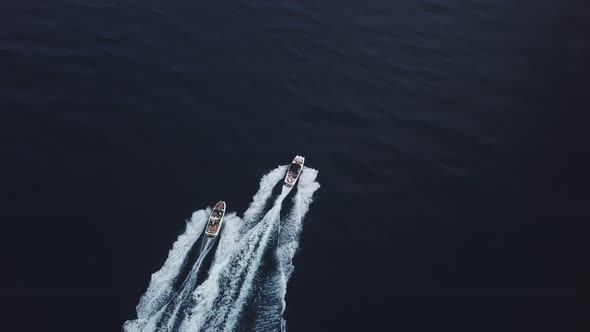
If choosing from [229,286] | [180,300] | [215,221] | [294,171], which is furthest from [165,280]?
[294,171]

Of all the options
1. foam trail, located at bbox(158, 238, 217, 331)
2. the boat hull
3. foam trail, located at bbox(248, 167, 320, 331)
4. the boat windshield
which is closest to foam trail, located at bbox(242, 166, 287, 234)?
the boat windshield

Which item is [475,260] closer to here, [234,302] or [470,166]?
[470,166]

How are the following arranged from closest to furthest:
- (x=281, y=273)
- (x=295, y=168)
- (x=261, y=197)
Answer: (x=281, y=273) < (x=261, y=197) < (x=295, y=168)

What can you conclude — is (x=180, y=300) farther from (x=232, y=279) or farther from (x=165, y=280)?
(x=232, y=279)

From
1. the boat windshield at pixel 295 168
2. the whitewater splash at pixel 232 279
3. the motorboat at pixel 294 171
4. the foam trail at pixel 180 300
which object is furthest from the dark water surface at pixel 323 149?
the foam trail at pixel 180 300

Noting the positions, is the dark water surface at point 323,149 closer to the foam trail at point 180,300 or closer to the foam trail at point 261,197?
the foam trail at point 261,197

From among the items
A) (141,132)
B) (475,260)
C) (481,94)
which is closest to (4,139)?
(141,132)

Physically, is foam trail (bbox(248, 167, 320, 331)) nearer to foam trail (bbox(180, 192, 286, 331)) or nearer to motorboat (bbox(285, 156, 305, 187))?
motorboat (bbox(285, 156, 305, 187))
